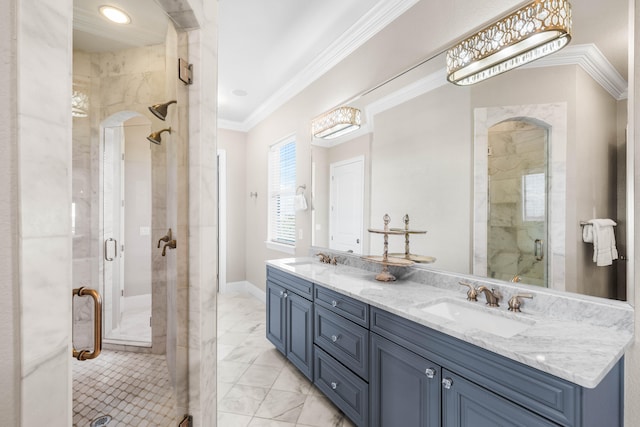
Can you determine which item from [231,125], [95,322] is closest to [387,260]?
[95,322]

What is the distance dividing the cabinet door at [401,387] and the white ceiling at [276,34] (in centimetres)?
157

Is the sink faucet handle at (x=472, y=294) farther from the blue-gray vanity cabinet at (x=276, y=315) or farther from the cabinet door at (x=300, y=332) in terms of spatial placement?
the blue-gray vanity cabinet at (x=276, y=315)

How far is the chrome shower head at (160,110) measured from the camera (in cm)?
156

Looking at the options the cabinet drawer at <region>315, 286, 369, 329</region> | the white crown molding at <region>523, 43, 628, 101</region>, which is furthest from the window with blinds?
the white crown molding at <region>523, 43, 628, 101</region>

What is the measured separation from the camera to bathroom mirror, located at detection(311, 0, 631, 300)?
1248mm

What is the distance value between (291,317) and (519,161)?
2.01 m

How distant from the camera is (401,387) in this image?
1.44 metres

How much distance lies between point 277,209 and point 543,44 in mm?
3492

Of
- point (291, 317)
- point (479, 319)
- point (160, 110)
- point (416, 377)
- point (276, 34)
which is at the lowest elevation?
point (291, 317)

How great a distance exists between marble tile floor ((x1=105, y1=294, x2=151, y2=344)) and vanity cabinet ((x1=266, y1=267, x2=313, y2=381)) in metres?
1.07

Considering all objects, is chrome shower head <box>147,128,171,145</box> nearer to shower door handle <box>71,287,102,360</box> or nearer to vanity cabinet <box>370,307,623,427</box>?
shower door handle <box>71,287,102,360</box>

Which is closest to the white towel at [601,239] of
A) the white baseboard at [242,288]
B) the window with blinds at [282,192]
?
the window with blinds at [282,192]

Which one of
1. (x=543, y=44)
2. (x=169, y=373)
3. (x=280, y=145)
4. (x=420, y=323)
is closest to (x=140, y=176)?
(x=169, y=373)

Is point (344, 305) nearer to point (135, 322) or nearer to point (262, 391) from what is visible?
point (262, 391)
